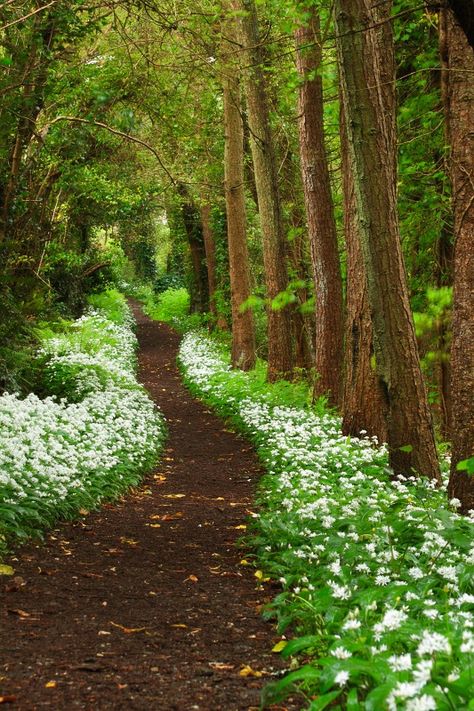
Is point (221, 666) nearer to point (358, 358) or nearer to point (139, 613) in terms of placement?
point (139, 613)

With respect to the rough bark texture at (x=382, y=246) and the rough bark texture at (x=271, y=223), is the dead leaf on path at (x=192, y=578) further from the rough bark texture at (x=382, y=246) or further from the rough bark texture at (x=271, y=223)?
the rough bark texture at (x=271, y=223)

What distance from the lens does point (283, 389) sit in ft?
44.9

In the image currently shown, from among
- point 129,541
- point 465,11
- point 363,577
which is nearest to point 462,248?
point 465,11

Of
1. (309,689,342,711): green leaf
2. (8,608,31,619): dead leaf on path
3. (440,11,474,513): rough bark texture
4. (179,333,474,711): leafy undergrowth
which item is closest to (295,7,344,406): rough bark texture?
(179,333,474,711): leafy undergrowth

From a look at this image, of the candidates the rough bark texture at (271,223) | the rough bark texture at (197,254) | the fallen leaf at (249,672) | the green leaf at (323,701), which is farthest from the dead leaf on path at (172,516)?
the rough bark texture at (197,254)

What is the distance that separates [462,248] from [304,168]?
552cm

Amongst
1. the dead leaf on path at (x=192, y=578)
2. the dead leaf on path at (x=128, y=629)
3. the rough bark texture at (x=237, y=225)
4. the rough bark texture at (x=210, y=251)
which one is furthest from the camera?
the rough bark texture at (x=210, y=251)

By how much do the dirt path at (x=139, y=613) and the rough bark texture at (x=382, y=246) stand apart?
1981 mm

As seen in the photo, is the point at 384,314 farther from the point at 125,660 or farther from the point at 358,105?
the point at 125,660

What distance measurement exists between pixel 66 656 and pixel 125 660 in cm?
32

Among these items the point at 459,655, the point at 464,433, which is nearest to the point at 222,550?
the point at 464,433

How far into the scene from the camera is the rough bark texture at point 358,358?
9219mm

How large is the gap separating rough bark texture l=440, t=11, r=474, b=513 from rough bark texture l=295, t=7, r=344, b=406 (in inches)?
Result: 181

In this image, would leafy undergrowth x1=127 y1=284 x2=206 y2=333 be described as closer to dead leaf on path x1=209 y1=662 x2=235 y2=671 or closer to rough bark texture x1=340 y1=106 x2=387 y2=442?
rough bark texture x1=340 y1=106 x2=387 y2=442
